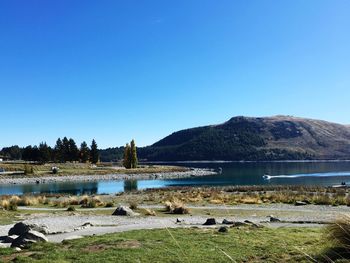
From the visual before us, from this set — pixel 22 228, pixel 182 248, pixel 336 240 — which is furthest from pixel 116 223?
pixel 336 240

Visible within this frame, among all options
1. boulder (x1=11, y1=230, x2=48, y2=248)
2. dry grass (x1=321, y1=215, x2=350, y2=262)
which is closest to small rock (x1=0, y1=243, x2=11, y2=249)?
boulder (x1=11, y1=230, x2=48, y2=248)

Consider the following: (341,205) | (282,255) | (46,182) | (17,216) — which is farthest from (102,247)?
(46,182)

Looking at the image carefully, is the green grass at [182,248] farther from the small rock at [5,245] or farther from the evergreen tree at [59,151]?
the evergreen tree at [59,151]

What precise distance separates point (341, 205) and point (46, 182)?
70.3 metres

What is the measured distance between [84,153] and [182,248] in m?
136

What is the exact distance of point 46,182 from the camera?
3730 inches

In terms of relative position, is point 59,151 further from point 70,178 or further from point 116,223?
point 116,223

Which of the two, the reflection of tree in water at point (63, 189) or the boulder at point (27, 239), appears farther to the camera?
the reflection of tree in water at point (63, 189)

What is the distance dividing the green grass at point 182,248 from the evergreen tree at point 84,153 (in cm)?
13110

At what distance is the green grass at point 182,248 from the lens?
13148mm

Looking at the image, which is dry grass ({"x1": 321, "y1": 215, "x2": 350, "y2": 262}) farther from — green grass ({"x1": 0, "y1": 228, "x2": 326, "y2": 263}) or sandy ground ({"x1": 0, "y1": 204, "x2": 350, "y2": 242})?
sandy ground ({"x1": 0, "y1": 204, "x2": 350, "y2": 242})

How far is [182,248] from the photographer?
46.8 feet

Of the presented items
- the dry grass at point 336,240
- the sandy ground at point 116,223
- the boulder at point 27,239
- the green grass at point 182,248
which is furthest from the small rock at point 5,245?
the dry grass at point 336,240

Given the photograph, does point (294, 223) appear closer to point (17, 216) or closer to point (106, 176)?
point (17, 216)
